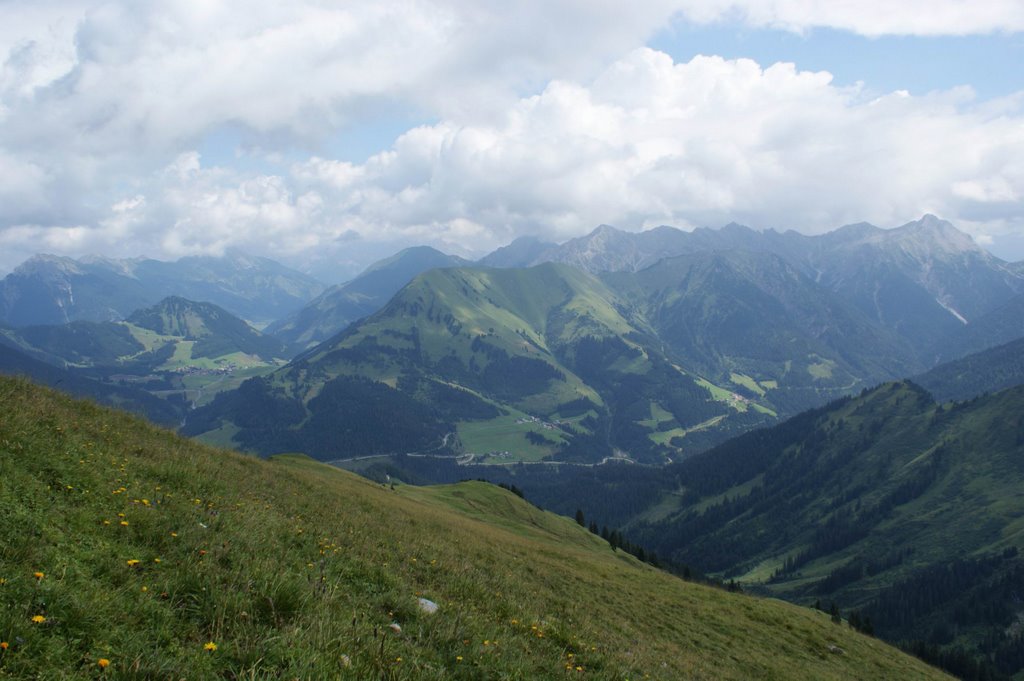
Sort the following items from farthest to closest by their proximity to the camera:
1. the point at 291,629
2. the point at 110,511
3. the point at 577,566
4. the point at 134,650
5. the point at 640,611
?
the point at 577,566 < the point at 640,611 < the point at 110,511 < the point at 291,629 < the point at 134,650

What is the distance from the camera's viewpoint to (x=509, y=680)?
10.6 meters

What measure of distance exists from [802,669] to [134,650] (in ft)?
115

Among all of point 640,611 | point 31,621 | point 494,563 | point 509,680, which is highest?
point 31,621

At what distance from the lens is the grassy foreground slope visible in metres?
7.57

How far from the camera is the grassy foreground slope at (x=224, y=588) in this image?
757 cm

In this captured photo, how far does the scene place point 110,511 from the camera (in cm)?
1204

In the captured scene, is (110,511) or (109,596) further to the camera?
(110,511)

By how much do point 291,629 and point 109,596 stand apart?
8.86ft

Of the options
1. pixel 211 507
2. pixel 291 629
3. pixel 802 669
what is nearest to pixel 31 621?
pixel 291 629

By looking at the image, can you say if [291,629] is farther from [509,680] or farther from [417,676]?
[509,680]

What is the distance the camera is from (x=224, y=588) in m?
9.74

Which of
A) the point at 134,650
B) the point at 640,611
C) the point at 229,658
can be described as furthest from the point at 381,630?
the point at 640,611

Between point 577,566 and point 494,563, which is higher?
point 494,563

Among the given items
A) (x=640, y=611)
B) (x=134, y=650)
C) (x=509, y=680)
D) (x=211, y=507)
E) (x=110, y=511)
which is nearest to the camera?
(x=134, y=650)
